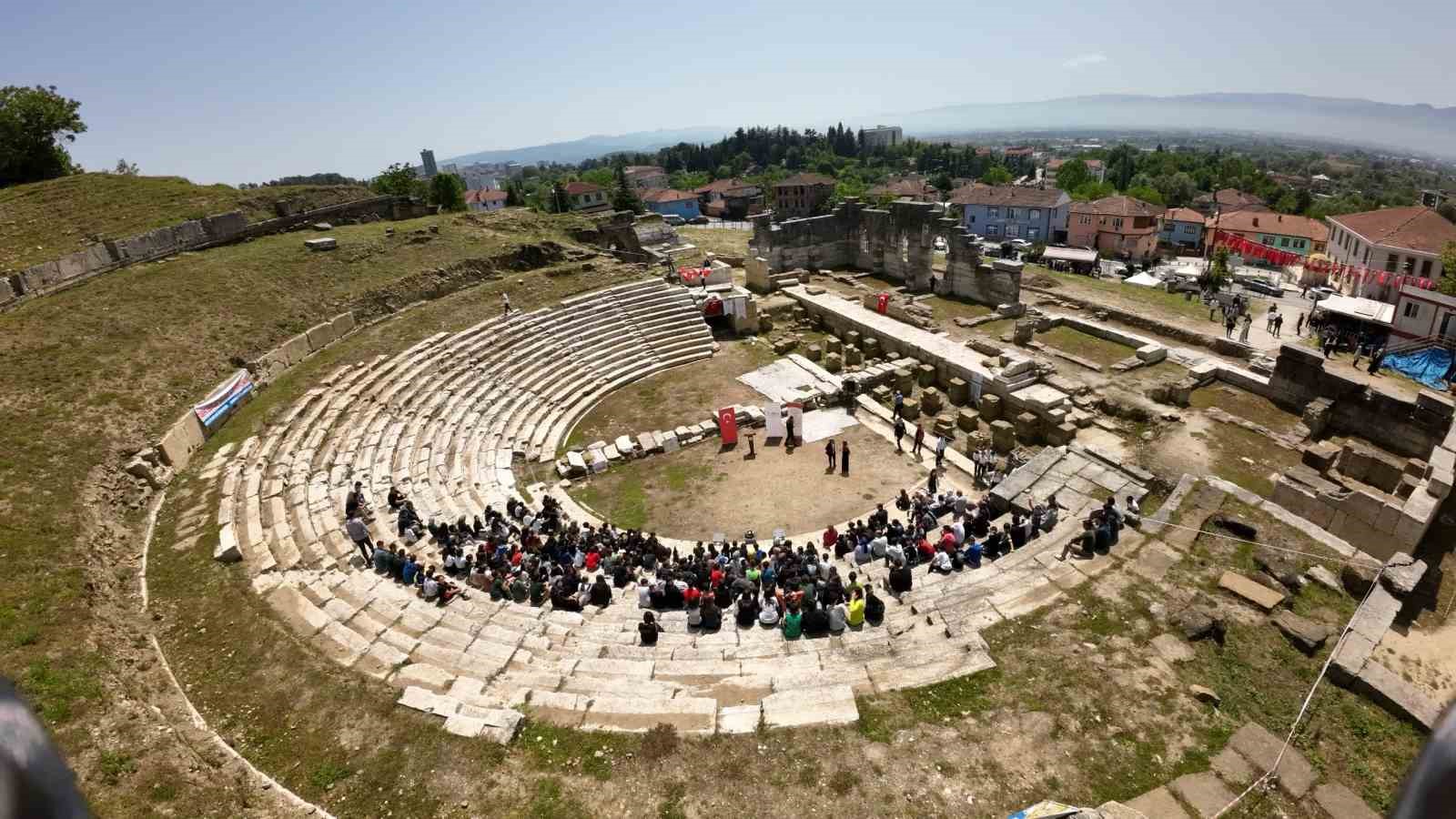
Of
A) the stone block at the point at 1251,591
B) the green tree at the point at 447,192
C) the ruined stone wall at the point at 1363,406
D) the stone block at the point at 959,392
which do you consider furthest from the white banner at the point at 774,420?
the green tree at the point at 447,192

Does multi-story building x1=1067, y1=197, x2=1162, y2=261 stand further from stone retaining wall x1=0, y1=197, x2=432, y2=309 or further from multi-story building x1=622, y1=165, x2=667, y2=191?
multi-story building x1=622, y1=165, x2=667, y2=191

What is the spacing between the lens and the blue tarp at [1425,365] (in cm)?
2413

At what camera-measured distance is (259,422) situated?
19.5 meters

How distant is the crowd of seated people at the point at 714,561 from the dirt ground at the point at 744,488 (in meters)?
1.18

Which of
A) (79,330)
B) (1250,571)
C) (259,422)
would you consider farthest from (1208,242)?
(79,330)

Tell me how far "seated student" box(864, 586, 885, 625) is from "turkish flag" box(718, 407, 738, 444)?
9222 millimetres

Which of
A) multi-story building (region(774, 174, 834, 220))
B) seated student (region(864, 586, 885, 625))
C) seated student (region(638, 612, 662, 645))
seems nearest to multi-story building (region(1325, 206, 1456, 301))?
seated student (region(864, 586, 885, 625))

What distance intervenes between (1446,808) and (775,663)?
1095 centimetres

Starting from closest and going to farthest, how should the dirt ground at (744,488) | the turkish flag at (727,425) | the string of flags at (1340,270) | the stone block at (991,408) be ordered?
the dirt ground at (744,488), the turkish flag at (727,425), the stone block at (991,408), the string of flags at (1340,270)

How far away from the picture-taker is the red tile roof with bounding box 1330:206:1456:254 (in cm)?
3534

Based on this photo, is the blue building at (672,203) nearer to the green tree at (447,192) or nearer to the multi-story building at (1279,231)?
the green tree at (447,192)

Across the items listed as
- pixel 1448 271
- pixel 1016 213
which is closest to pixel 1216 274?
pixel 1448 271

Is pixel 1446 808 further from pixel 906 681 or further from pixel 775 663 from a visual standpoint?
pixel 775 663

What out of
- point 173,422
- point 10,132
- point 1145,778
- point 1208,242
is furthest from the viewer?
point 1208,242
